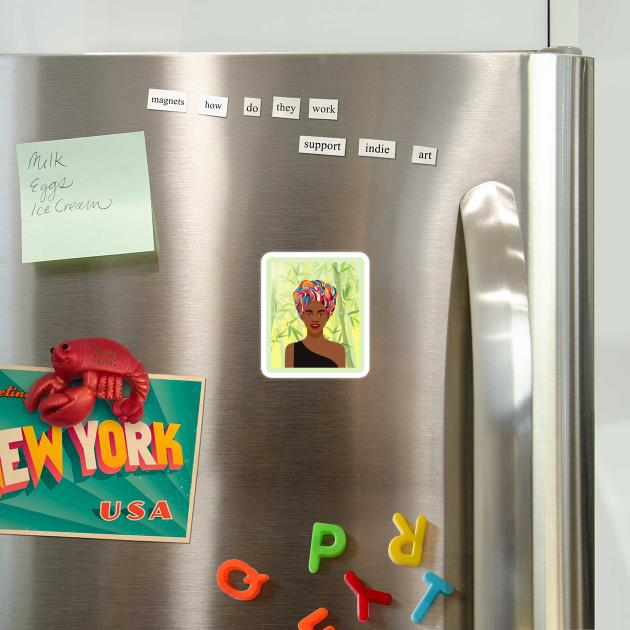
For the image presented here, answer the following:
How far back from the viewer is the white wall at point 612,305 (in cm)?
70

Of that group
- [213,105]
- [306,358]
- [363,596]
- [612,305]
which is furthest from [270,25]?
[363,596]

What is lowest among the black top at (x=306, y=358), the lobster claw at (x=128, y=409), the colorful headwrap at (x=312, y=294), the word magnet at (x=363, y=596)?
the word magnet at (x=363, y=596)

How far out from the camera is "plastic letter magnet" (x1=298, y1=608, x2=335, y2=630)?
499mm

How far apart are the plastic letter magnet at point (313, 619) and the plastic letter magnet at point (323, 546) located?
4 cm

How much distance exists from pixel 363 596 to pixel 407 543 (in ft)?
0.22

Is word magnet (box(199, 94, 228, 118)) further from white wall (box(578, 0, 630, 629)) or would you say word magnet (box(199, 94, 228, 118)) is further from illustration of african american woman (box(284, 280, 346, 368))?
white wall (box(578, 0, 630, 629))

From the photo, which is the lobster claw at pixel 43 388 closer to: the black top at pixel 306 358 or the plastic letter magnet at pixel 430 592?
the black top at pixel 306 358

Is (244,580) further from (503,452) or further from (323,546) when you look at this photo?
(503,452)

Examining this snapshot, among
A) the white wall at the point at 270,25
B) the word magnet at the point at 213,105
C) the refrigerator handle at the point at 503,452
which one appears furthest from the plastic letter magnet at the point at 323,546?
the white wall at the point at 270,25

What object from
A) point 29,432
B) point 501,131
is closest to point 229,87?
point 501,131

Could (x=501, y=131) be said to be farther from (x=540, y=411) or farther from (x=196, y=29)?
(x=196, y=29)

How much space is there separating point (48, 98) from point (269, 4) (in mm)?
398

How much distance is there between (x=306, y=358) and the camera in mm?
517

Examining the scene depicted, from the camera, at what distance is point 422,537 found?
505 mm
